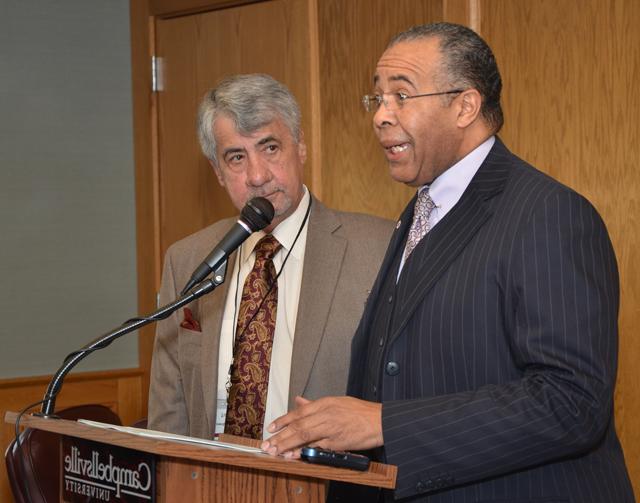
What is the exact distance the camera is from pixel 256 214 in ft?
6.56

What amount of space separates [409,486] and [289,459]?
224 millimetres

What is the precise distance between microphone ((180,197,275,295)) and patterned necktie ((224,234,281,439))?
1.86 ft

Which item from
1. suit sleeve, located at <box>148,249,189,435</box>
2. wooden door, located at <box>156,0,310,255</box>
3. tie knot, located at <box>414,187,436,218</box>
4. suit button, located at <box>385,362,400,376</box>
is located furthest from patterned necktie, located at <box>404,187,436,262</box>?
wooden door, located at <box>156,0,310,255</box>

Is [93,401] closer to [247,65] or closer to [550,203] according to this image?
[247,65]

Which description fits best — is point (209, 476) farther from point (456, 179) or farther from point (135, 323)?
point (456, 179)

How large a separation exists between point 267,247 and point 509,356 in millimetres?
1087

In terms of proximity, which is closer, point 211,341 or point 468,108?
point 468,108

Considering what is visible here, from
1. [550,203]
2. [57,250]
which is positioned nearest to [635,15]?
[550,203]


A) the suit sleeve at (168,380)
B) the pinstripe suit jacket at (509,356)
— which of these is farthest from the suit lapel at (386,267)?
the suit sleeve at (168,380)

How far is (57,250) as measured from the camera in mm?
4125

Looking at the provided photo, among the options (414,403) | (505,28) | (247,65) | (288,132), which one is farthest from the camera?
(247,65)

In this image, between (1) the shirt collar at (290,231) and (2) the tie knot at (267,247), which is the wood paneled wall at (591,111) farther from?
→ (2) the tie knot at (267,247)

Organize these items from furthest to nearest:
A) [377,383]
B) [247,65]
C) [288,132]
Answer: [247,65]
[288,132]
[377,383]

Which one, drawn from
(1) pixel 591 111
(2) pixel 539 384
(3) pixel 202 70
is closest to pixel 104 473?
(2) pixel 539 384
